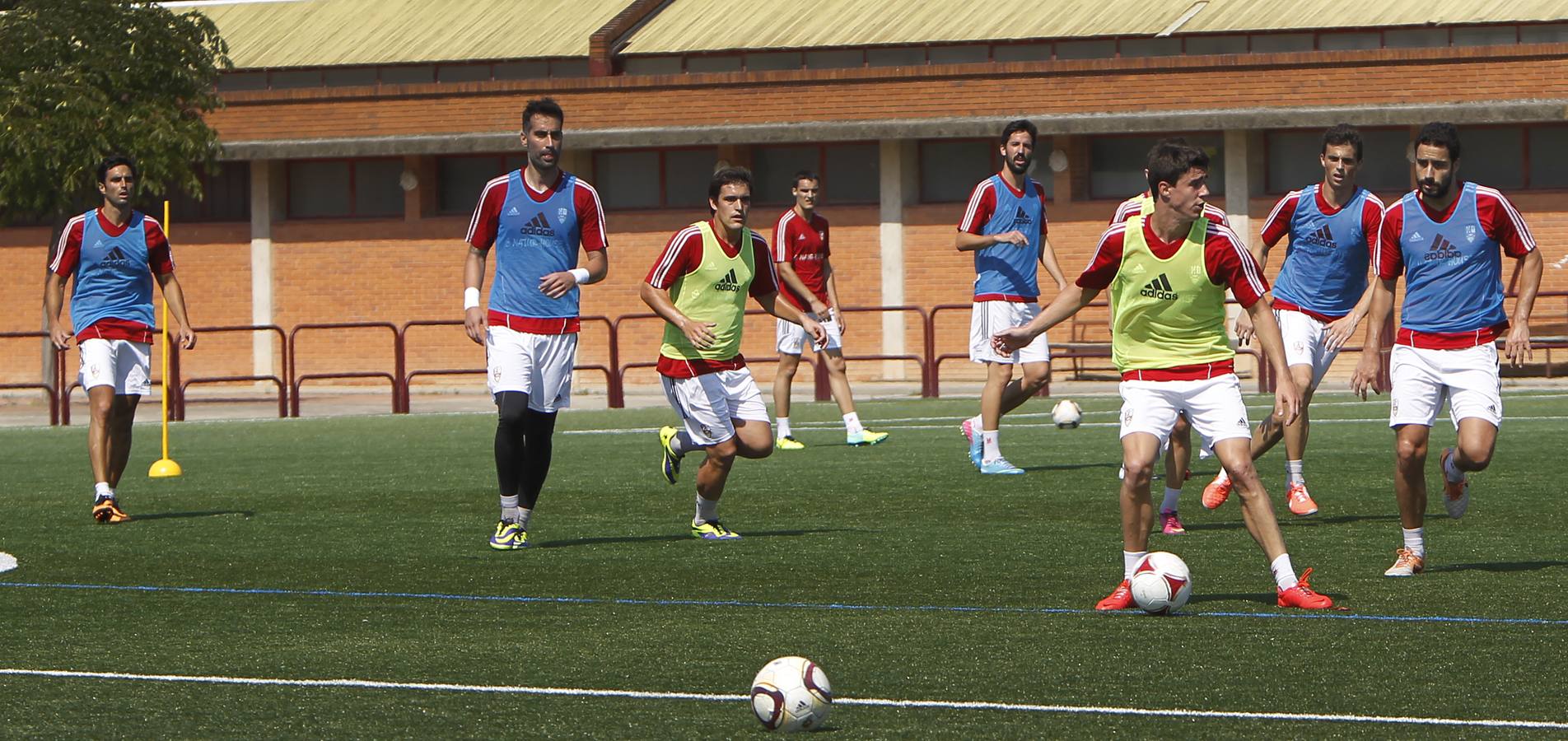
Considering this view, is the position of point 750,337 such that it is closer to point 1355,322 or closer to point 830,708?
point 1355,322

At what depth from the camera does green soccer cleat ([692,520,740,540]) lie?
1097 cm

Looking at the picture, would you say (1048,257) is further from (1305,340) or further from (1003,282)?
(1305,340)

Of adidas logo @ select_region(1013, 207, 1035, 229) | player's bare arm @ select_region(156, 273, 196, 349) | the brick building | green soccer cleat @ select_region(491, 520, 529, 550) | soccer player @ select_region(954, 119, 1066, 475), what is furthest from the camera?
the brick building

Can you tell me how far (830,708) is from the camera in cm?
616

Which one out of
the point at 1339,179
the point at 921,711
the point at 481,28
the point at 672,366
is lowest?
the point at 921,711

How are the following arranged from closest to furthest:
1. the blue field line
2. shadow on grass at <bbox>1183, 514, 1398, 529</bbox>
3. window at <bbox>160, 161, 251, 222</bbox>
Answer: the blue field line < shadow on grass at <bbox>1183, 514, 1398, 529</bbox> < window at <bbox>160, 161, 251, 222</bbox>

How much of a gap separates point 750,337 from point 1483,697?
2522cm

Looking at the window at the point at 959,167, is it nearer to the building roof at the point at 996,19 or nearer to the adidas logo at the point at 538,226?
the building roof at the point at 996,19

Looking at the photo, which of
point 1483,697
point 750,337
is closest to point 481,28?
point 750,337

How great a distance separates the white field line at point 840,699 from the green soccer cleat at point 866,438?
10.5 m

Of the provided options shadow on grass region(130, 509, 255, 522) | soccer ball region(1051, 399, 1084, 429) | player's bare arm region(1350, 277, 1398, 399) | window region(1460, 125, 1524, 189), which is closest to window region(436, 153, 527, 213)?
window region(1460, 125, 1524, 189)

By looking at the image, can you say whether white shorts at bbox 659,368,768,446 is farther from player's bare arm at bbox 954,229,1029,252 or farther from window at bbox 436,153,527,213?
window at bbox 436,153,527,213

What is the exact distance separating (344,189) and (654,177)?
17.7 ft

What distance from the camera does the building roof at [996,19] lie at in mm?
32469
